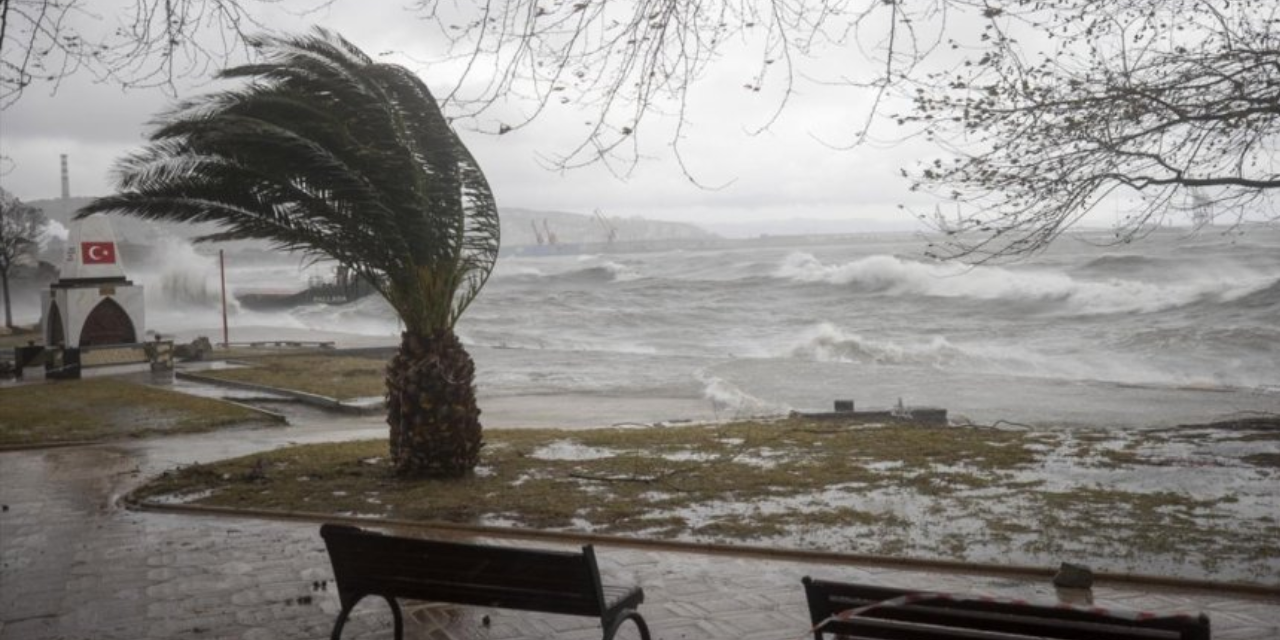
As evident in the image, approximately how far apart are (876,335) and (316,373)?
20.7 meters

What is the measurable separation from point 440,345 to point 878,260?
48.8 metres

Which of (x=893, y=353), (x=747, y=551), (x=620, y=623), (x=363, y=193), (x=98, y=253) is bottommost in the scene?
(x=893, y=353)

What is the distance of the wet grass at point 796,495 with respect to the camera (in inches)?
275

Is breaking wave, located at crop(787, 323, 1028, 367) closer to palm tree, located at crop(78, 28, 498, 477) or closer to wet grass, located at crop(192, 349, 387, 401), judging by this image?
wet grass, located at crop(192, 349, 387, 401)

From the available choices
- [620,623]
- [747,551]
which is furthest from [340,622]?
[747,551]

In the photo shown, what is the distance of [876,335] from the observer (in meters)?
37.1

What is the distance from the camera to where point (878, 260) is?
184 feet

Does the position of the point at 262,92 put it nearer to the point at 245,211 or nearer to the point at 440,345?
the point at 245,211

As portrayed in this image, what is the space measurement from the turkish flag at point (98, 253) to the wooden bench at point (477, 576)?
75.0 feet

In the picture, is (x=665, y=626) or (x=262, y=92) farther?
(x=262, y=92)

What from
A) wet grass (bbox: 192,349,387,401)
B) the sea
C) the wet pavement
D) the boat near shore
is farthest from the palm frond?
the boat near shore

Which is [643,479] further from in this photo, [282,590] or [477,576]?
[477,576]

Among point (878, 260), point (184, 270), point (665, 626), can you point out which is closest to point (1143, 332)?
point (878, 260)

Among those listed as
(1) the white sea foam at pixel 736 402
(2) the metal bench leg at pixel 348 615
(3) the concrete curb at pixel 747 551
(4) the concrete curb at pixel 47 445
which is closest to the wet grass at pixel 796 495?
(3) the concrete curb at pixel 747 551
